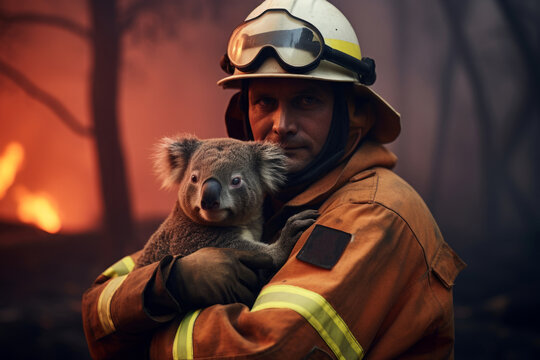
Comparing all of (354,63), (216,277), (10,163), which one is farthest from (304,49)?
(10,163)

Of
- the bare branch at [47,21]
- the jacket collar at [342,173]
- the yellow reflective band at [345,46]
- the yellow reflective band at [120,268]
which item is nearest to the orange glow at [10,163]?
the bare branch at [47,21]

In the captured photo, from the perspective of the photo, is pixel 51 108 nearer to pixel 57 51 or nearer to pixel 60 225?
pixel 57 51

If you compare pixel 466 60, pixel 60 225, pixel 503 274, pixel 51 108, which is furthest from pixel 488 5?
pixel 60 225

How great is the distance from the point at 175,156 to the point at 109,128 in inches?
90.3

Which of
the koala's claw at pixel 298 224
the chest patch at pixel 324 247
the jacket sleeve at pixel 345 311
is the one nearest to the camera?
the jacket sleeve at pixel 345 311

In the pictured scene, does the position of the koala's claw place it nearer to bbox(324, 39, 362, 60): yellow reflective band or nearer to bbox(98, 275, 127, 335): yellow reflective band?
bbox(98, 275, 127, 335): yellow reflective band

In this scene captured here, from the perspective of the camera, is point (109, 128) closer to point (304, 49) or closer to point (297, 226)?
point (304, 49)

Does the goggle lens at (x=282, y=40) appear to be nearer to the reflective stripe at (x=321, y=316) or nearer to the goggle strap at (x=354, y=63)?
the goggle strap at (x=354, y=63)

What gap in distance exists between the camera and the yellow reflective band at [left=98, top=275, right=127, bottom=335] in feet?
5.86

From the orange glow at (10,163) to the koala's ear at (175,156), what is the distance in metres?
2.31

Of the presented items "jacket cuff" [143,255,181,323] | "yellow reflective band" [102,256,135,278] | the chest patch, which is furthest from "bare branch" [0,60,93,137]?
the chest patch

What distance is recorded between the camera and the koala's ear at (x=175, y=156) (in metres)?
2.18

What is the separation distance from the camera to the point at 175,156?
7.34 feet

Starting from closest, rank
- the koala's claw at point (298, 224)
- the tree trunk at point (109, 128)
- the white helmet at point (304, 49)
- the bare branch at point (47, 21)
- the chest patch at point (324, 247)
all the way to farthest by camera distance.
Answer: the chest patch at point (324, 247) < the koala's claw at point (298, 224) < the white helmet at point (304, 49) < the bare branch at point (47, 21) < the tree trunk at point (109, 128)
